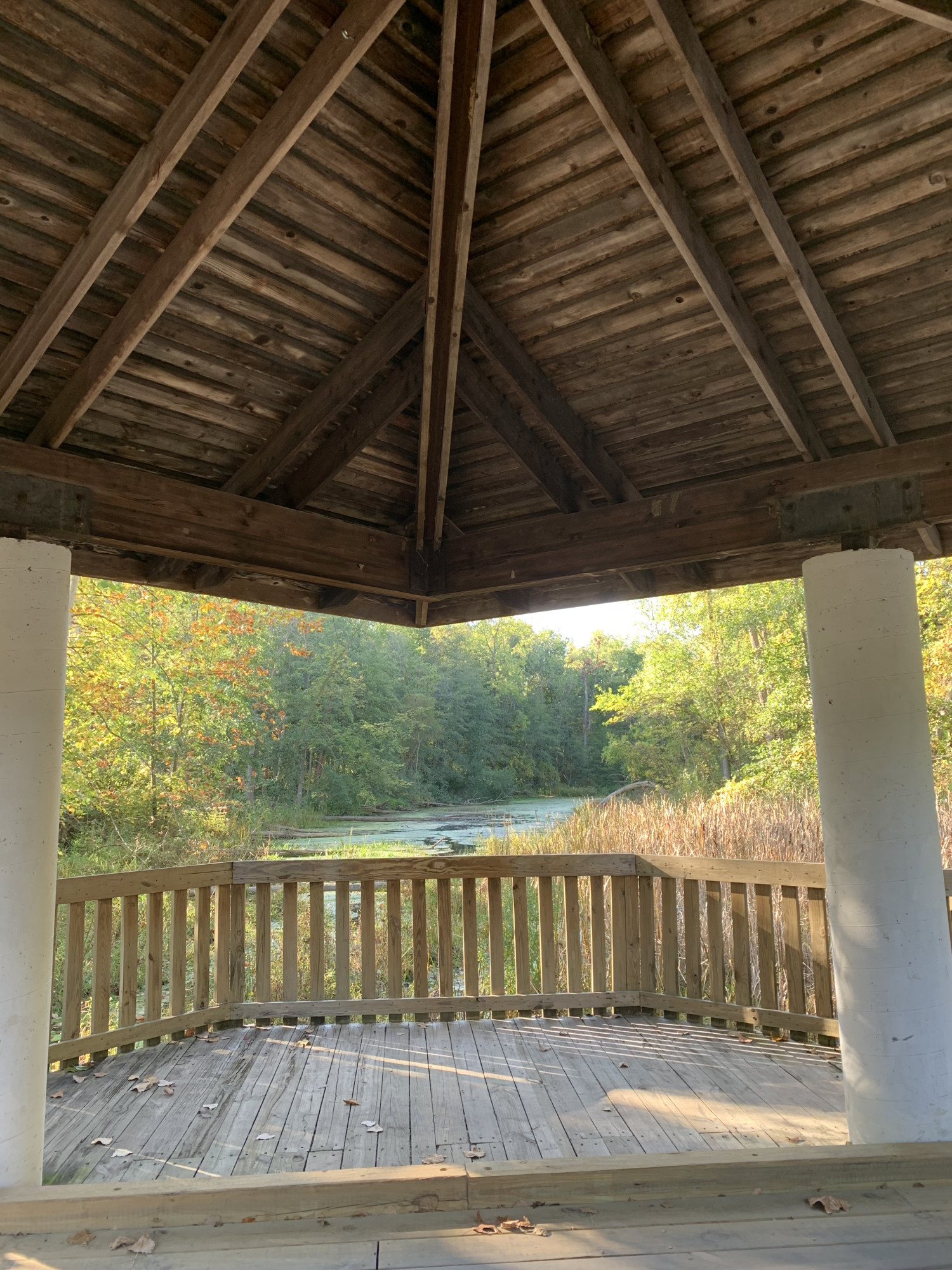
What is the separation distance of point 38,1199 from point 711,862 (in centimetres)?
379

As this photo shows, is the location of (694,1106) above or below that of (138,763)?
below

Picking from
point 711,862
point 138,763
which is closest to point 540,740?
point 138,763

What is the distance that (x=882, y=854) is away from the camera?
11.0 feet

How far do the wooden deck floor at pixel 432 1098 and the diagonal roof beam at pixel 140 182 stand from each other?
10.2ft

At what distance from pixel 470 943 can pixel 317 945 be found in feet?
3.13

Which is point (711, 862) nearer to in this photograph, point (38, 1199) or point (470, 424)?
point (470, 424)

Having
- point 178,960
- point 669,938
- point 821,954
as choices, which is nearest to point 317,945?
point 178,960

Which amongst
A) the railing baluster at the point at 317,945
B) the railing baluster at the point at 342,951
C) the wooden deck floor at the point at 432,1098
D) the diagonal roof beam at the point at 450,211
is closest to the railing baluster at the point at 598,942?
the wooden deck floor at the point at 432,1098

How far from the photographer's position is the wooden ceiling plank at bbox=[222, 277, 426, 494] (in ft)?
12.1

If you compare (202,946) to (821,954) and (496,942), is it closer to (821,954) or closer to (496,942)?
(496,942)

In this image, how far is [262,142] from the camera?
2.49m

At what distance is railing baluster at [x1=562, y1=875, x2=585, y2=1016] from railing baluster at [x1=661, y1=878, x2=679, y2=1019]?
0.52m

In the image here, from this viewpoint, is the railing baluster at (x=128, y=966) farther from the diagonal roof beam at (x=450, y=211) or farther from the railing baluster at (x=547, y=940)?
the diagonal roof beam at (x=450, y=211)

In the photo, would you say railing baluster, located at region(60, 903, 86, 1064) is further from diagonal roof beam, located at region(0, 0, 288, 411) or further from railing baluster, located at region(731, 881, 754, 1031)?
railing baluster, located at region(731, 881, 754, 1031)
